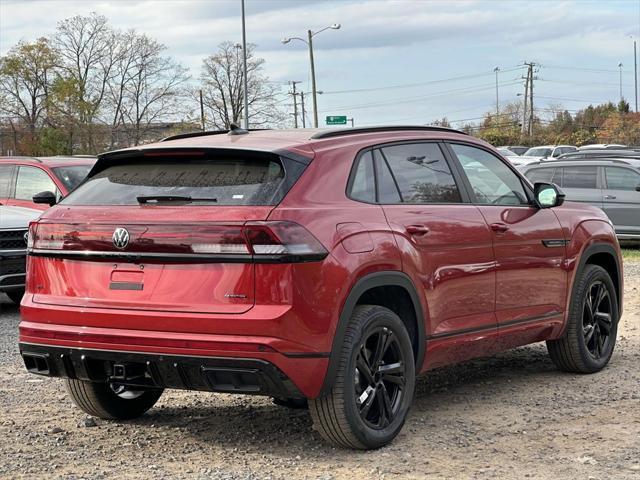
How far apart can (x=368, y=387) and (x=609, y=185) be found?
14.5 m

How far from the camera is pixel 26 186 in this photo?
1309 centimetres

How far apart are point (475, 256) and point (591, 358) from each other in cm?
180

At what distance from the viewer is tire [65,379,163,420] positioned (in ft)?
19.5

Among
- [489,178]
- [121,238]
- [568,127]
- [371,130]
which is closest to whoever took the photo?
[121,238]

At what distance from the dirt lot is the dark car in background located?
11.4m

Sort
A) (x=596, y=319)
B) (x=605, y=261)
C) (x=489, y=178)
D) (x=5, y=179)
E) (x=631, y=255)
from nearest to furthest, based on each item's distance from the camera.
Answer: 1. (x=489, y=178)
2. (x=596, y=319)
3. (x=605, y=261)
4. (x=5, y=179)
5. (x=631, y=255)

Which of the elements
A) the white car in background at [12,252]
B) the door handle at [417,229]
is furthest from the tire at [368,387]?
the white car in background at [12,252]

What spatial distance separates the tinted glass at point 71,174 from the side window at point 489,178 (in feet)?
23.5

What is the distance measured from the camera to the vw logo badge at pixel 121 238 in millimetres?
5039

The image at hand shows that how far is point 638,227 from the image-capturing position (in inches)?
717

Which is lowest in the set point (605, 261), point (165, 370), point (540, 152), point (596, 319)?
point (596, 319)

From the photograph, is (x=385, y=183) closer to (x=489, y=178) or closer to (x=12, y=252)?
(x=489, y=178)

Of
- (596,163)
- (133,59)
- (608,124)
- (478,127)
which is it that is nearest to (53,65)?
(133,59)

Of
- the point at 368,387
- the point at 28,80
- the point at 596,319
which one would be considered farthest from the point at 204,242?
the point at 28,80
